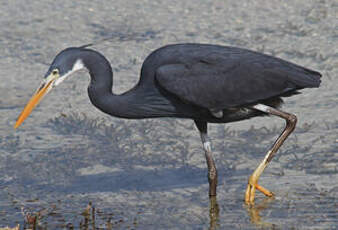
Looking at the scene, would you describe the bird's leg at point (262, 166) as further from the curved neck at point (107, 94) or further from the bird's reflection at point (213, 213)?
the curved neck at point (107, 94)

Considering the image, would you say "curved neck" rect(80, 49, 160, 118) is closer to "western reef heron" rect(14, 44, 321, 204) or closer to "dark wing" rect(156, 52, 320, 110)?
"western reef heron" rect(14, 44, 321, 204)

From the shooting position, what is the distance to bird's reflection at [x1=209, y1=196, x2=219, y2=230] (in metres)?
6.35

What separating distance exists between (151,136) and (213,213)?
195cm

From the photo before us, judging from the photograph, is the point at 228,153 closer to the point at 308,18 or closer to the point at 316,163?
the point at 316,163

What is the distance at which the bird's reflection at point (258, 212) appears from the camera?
6.27 metres

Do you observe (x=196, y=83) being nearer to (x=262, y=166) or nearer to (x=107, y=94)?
(x=107, y=94)

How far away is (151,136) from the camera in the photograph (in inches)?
331

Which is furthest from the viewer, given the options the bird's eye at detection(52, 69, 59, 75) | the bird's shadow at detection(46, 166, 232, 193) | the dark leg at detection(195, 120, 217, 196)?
the bird's shadow at detection(46, 166, 232, 193)

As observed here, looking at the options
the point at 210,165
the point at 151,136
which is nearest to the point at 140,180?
the point at 210,165

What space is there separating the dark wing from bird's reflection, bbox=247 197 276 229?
84cm

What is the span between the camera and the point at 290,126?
23.0 feet

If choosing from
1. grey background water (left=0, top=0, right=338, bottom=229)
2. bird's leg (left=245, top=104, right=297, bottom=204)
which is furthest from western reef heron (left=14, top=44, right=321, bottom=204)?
grey background water (left=0, top=0, right=338, bottom=229)

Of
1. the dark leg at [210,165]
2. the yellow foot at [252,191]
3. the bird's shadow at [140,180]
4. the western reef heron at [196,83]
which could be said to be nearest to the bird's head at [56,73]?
the western reef heron at [196,83]

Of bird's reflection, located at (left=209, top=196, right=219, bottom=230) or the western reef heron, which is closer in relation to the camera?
bird's reflection, located at (left=209, top=196, right=219, bottom=230)
